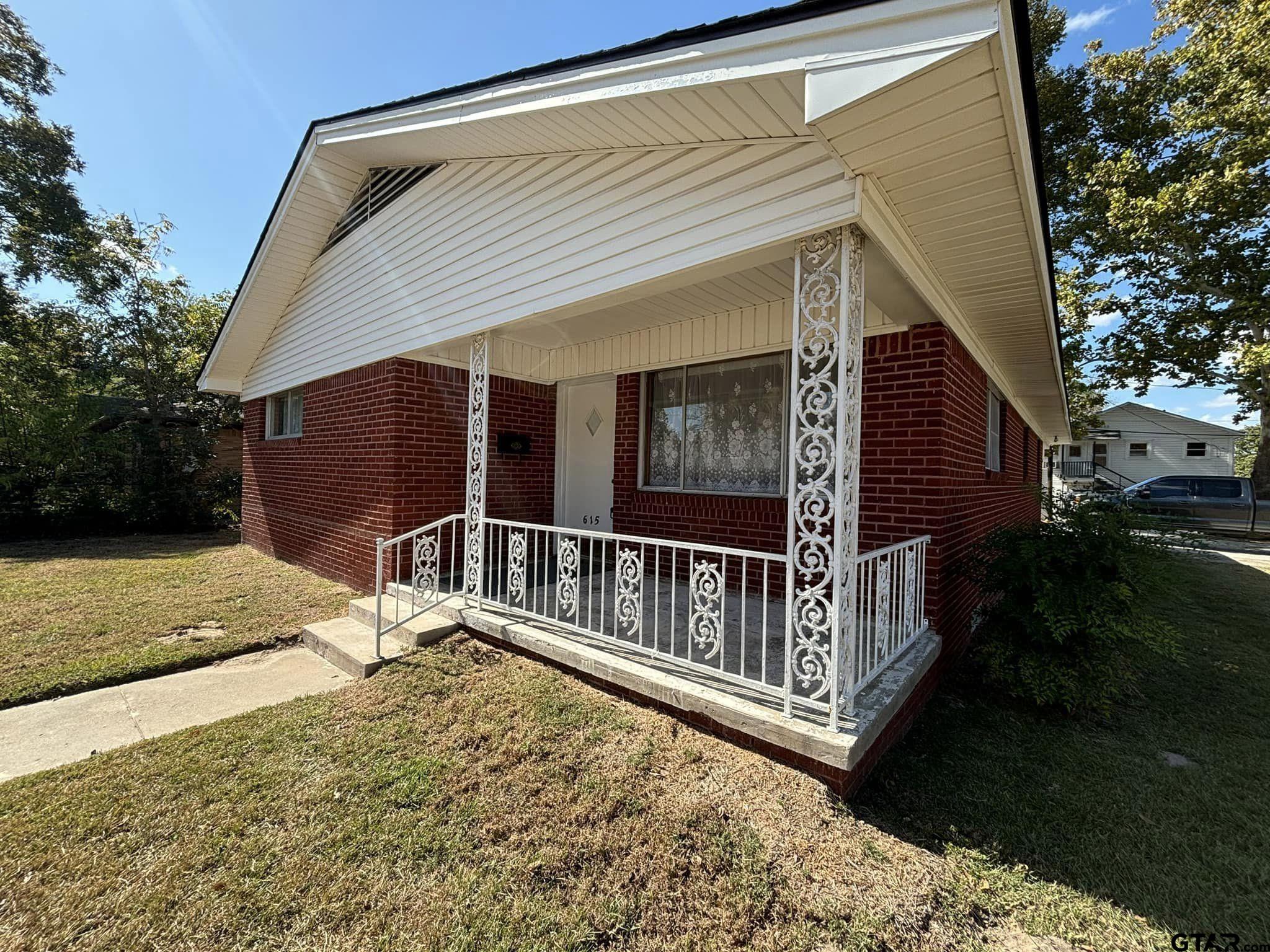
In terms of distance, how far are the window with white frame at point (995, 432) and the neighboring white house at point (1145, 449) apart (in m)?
26.2

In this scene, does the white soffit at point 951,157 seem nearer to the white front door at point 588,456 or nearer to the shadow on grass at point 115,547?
the white front door at point 588,456

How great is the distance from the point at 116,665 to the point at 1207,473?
4322 centimetres

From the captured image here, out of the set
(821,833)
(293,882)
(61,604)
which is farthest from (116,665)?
(821,833)

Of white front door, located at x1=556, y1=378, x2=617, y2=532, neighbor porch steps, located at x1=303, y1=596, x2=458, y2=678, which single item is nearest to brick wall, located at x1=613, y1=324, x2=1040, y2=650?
white front door, located at x1=556, y1=378, x2=617, y2=532

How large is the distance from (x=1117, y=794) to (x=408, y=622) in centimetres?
488

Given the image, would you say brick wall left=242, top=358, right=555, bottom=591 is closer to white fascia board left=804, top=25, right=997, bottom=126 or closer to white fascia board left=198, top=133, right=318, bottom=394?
white fascia board left=198, top=133, right=318, bottom=394

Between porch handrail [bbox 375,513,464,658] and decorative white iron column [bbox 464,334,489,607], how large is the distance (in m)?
0.15

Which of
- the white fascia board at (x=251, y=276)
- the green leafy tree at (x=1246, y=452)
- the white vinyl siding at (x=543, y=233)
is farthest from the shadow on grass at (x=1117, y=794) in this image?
the green leafy tree at (x=1246, y=452)

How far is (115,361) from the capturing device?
13211mm

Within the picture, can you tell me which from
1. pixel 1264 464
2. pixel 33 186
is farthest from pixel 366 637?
pixel 1264 464

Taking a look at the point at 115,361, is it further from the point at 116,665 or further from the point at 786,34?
the point at 786,34

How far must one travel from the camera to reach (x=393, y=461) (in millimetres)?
5742

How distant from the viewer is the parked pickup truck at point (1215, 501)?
49.3 feet

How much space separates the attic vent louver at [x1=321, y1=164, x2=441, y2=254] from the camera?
Result: 5.56 m
